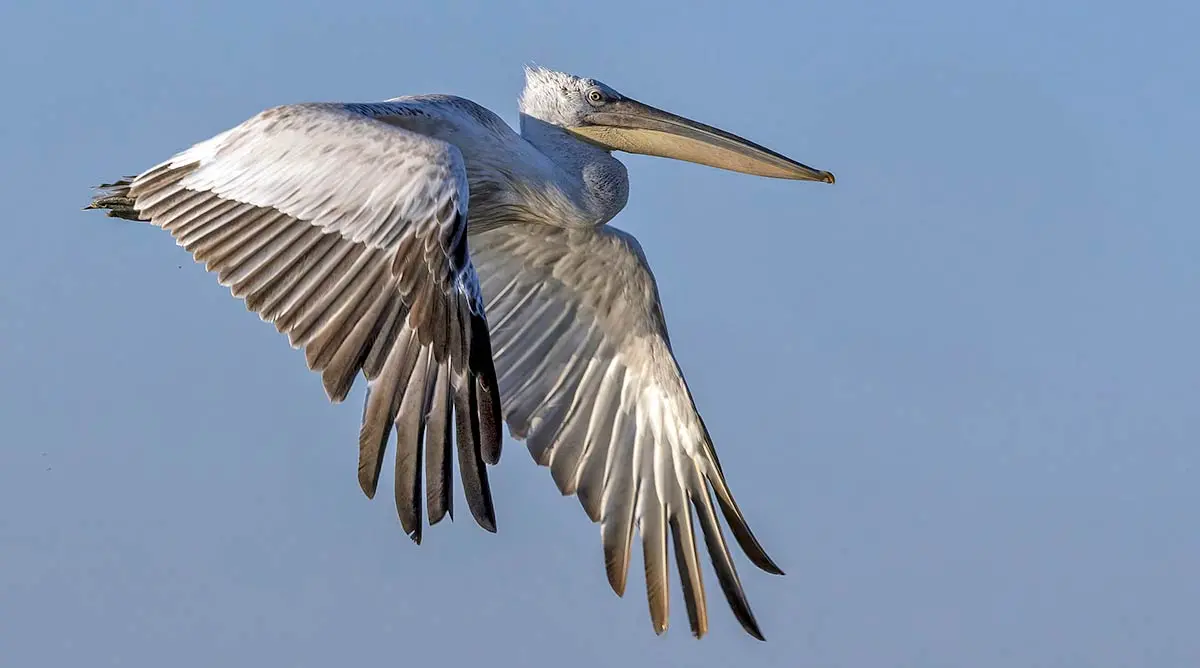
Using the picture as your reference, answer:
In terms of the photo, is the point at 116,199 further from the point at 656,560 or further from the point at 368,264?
the point at 656,560

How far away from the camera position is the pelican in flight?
8258 millimetres

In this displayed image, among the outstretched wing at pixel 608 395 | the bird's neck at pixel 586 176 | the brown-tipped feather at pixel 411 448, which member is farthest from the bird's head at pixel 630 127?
the brown-tipped feather at pixel 411 448

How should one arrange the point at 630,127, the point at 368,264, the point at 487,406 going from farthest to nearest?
1. the point at 630,127
2. the point at 368,264
3. the point at 487,406

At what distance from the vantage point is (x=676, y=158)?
37.9 feet

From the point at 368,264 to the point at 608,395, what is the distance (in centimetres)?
322

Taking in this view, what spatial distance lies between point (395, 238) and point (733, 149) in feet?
11.1

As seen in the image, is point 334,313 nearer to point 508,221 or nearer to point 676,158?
point 508,221

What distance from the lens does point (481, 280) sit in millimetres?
11719

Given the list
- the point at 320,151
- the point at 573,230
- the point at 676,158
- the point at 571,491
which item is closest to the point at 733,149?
the point at 676,158

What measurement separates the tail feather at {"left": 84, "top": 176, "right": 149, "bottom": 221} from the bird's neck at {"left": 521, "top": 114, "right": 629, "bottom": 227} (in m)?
2.50

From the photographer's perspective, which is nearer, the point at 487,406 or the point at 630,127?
the point at 487,406

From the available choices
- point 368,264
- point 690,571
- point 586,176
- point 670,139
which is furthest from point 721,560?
point 368,264

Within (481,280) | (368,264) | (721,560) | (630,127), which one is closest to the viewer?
(368,264)

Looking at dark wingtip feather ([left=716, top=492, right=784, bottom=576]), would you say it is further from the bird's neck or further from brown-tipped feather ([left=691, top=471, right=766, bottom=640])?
the bird's neck
